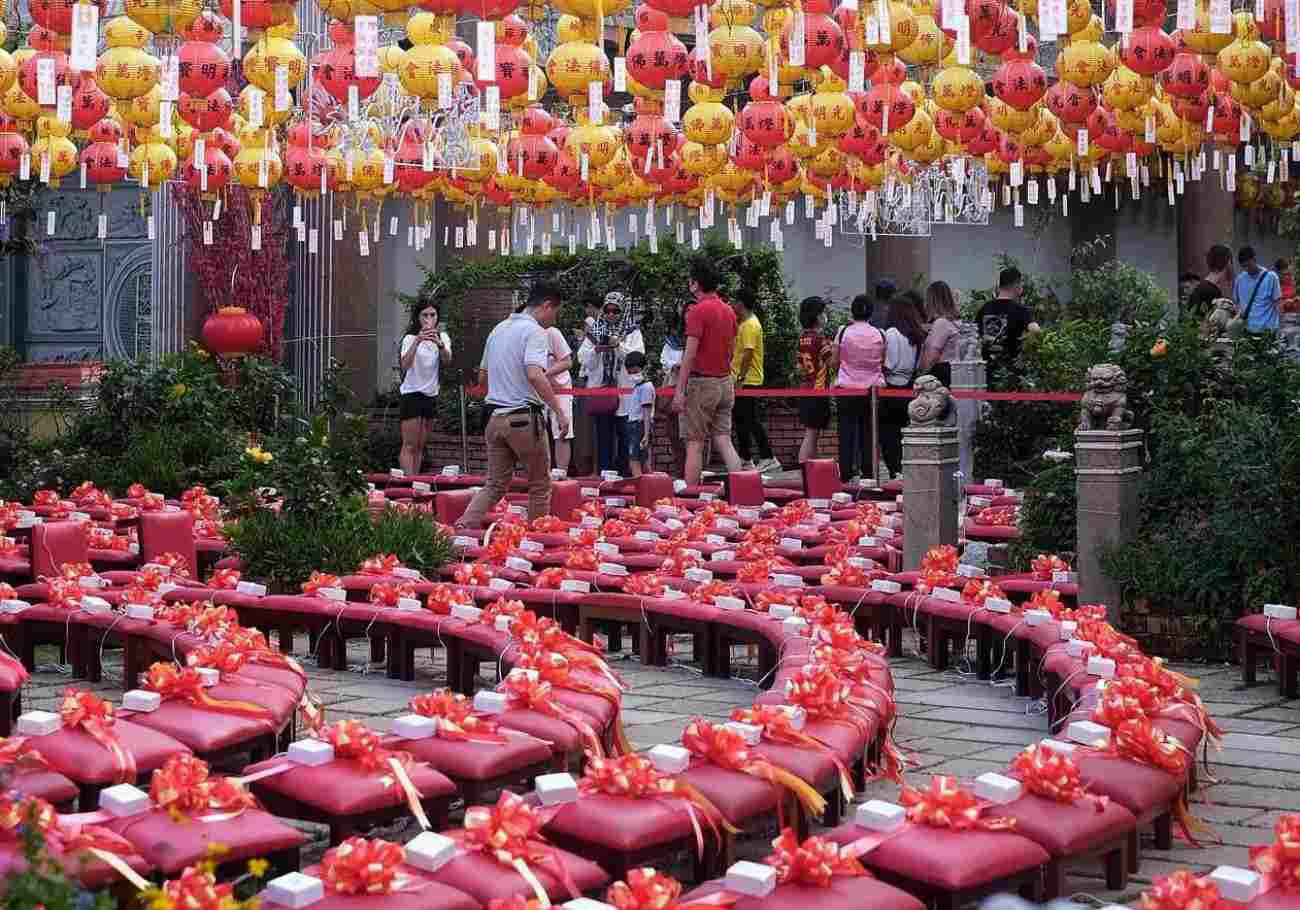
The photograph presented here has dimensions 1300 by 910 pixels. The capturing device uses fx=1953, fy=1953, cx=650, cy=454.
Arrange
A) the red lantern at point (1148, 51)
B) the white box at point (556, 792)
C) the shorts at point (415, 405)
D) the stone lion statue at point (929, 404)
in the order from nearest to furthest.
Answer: the white box at point (556, 792), the stone lion statue at point (929, 404), the red lantern at point (1148, 51), the shorts at point (415, 405)

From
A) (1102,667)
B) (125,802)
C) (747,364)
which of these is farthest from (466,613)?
(747,364)

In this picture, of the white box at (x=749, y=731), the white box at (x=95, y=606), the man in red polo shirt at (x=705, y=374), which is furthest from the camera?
the man in red polo shirt at (x=705, y=374)

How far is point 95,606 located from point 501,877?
4183mm

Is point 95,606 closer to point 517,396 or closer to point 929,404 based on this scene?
point 517,396

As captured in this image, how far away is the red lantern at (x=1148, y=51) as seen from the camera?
10453mm

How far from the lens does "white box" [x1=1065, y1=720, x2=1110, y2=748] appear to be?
5059mm

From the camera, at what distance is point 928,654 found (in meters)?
8.34

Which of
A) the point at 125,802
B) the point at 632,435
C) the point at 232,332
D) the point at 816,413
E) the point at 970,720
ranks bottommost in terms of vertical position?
the point at 970,720

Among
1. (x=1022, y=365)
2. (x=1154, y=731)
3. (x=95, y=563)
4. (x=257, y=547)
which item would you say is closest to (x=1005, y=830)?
(x=1154, y=731)

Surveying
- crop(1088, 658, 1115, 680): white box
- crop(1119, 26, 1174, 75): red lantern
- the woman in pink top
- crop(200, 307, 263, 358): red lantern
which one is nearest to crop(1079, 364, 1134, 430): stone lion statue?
crop(1119, 26, 1174, 75): red lantern

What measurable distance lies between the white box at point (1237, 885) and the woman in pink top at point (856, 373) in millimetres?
10476

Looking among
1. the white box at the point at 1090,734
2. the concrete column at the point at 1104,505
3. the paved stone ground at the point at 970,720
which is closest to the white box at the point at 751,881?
the paved stone ground at the point at 970,720

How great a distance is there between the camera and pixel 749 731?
16.4 feet

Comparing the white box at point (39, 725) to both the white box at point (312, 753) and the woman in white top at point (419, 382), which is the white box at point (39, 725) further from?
the woman in white top at point (419, 382)
